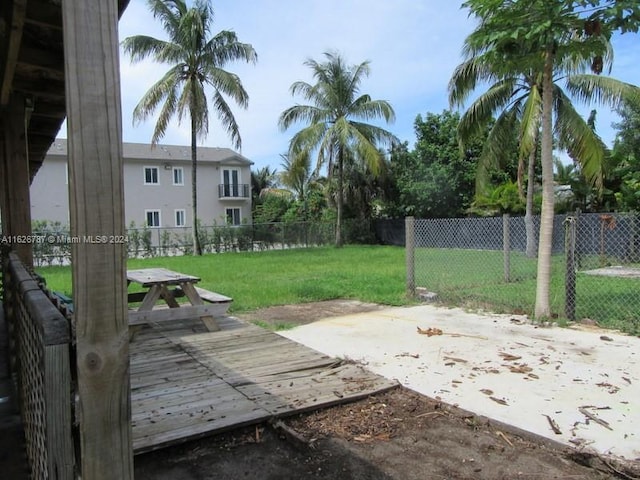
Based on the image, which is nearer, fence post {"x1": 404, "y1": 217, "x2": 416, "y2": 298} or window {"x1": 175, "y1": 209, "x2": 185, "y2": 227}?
fence post {"x1": 404, "y1": 217, "x2": 416, "y2": 298}

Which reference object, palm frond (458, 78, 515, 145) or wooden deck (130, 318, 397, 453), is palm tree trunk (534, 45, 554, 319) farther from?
palm frond (458, 78, 515, 145)

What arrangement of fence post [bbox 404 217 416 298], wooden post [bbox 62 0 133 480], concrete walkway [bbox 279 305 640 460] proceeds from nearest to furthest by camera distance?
wooden post [bbox 62 0 133 480] → concrete walkway [bbox 279 305 640 460] → fence post [bbox 404 217 416 298]

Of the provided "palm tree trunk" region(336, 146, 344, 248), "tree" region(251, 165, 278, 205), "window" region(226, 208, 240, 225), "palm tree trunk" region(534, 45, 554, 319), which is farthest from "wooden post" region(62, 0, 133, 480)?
"tree" region(251, 165, 278, 205)

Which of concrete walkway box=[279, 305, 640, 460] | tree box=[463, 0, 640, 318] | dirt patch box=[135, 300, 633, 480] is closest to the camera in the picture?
dirt patch box=[135, 300, 633, 480]

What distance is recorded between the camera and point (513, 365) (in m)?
4.45

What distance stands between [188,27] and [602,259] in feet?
54.4

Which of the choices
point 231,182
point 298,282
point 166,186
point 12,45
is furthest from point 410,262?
point 231,182

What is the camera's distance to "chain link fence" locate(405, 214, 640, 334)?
241 inches

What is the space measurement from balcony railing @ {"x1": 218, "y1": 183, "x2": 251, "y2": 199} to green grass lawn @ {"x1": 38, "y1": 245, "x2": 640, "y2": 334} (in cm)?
1670

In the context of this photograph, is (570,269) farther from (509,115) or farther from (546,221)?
(509,115)

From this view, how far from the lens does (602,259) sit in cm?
1024

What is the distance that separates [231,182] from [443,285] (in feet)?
79.3

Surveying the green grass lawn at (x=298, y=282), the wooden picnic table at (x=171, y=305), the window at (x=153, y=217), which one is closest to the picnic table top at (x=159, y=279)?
the wooden picnic table at (x=171, y=305)

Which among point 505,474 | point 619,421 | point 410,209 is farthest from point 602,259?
point 410,209
